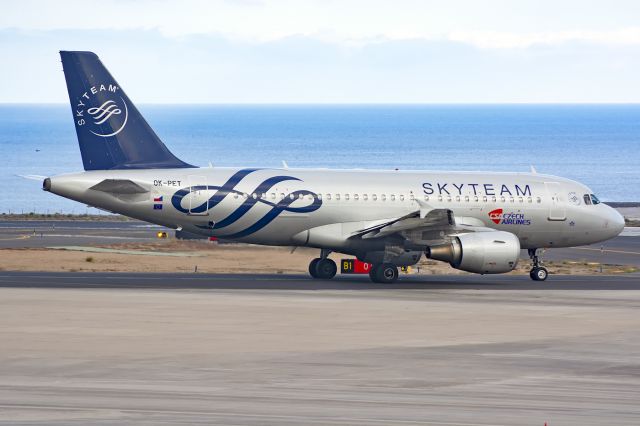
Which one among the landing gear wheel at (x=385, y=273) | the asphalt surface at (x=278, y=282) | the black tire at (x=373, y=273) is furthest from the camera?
the black tire at (x=373, y=273)

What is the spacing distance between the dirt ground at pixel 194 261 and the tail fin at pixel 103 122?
6600 mm

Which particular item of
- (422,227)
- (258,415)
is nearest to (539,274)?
(422,227)

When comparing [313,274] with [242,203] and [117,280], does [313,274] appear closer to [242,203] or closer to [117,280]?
[242,203]

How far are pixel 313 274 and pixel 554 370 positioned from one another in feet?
72.4

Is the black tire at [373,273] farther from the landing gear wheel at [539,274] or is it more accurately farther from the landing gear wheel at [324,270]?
the landing gear wheel at [539,274]

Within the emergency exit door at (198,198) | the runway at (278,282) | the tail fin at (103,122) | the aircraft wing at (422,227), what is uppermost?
the tail fin at (103,122)

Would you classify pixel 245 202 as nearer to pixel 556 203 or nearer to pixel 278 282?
pixel 278 282

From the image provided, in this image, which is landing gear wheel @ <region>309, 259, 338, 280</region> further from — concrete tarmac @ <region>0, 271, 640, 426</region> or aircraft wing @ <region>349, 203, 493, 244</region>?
concrete tarmac @ <region>0, 271, 640, 426</region>

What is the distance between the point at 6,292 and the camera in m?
39.3

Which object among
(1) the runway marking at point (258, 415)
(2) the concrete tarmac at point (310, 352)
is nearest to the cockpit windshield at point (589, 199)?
(2) the concrete tarmac at point (310, 352)

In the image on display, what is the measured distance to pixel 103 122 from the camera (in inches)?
1773

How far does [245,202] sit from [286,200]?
5.38ft

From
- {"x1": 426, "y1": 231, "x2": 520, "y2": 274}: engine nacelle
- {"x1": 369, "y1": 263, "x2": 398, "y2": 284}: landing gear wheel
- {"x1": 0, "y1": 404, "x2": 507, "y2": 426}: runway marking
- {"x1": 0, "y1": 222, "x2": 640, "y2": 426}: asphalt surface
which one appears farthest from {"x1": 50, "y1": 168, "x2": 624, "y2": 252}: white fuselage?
{"x1": 0, "y1": 404, "x2": 507, "y2": 426}: runway marking

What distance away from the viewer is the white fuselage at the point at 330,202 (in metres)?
44.2
